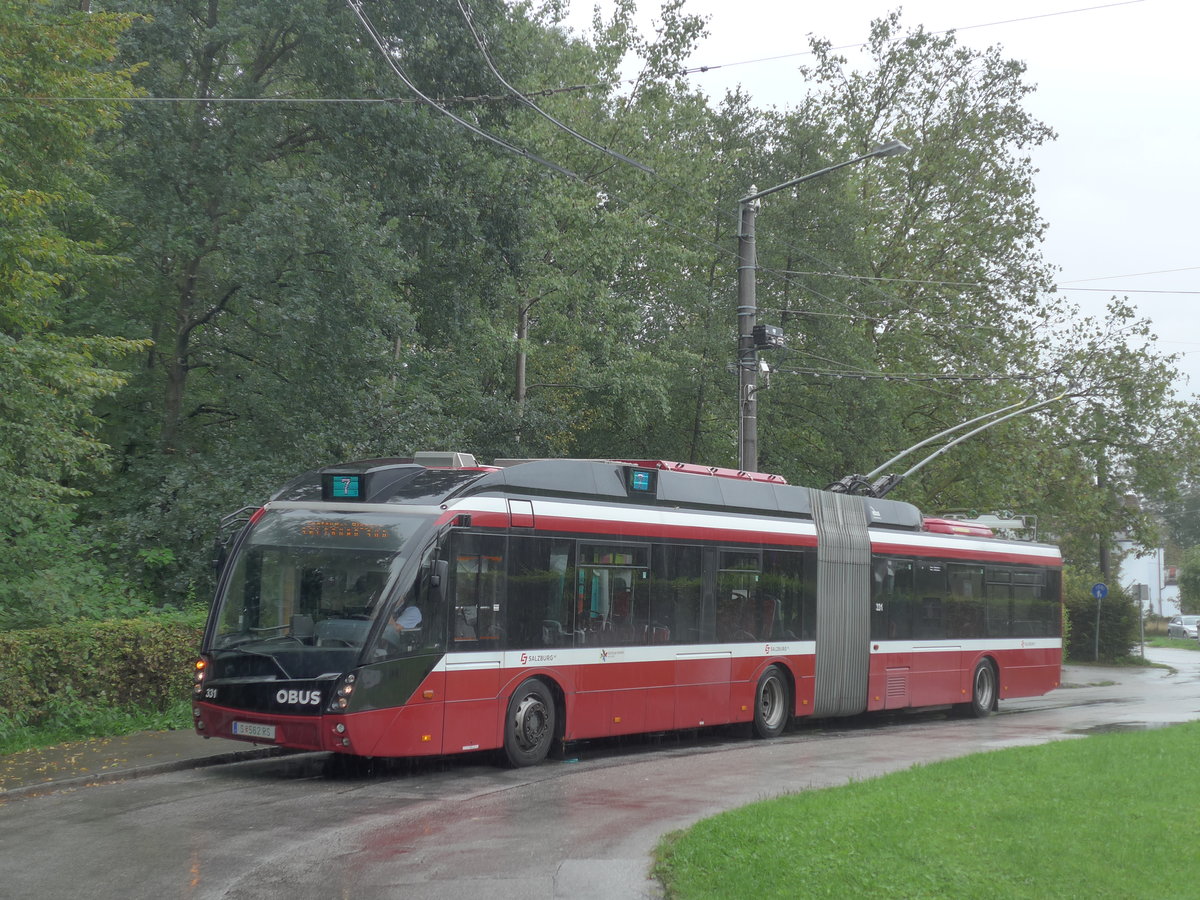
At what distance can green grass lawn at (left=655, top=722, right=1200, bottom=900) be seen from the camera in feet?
23.3

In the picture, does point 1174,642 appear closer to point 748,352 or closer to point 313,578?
point 748,352

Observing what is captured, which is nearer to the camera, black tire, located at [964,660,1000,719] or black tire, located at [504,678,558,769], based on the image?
black tire, located at [504,678,558,769]

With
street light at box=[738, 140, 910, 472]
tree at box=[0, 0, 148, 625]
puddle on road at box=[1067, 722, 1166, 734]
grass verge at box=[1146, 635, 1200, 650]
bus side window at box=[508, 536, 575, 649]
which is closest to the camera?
bus side window at box=[508, 536, 575, 649]

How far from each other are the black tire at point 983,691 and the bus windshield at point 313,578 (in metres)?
13.0

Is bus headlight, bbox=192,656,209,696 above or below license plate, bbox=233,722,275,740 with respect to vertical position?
above

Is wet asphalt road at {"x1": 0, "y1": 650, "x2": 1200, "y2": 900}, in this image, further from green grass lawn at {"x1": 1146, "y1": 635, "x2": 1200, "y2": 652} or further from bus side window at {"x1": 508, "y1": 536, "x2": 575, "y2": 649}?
green grass lawn at {"x1": 1146, "y1": 635, "x2": 1200, "y2": 652}

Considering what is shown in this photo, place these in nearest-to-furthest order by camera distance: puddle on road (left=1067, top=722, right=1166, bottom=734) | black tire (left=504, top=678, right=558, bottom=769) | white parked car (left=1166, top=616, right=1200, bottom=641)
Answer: black tire (left=504, top=678, right=558, bottom=769)
puddle on road (left=1067, top=722, right=1166, bottom=734)
white parked car (left=1166, top=616, right=1200, bottom=641)

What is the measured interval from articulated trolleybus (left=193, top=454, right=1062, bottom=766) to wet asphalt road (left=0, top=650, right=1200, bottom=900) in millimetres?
627

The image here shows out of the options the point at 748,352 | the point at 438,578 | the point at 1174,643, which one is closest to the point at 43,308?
the point at 748,352

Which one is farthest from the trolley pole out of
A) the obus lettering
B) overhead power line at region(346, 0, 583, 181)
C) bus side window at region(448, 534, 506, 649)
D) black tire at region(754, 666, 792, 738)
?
the obus lettering

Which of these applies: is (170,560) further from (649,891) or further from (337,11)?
(649,891)

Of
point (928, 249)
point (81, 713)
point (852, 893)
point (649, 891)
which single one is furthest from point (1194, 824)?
point (928, 249)

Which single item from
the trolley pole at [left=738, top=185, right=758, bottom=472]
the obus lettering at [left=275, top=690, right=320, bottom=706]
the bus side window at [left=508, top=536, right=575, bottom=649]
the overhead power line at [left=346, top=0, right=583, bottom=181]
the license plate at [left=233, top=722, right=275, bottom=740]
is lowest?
the license plate at [left=233, top=722, right=275, bottom=740]

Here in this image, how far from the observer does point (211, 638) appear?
1230 centimetres
